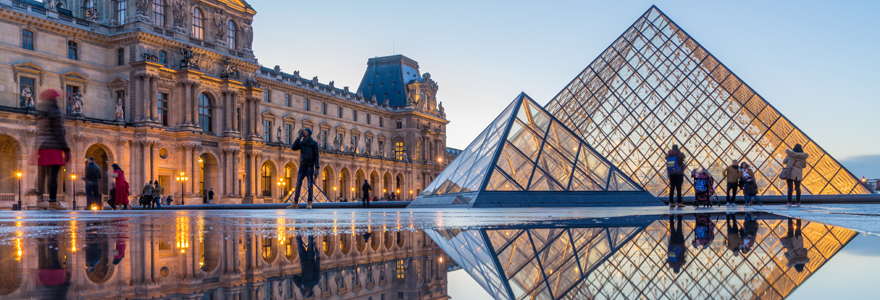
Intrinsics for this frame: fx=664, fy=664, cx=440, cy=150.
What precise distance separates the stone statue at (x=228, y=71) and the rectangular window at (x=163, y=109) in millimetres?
4024

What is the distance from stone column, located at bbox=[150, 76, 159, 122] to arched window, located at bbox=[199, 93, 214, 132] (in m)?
3.82

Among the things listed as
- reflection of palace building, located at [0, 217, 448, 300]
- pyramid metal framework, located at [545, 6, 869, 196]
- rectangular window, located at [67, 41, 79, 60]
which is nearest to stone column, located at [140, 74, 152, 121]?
rectangular window, located at [67, 41, 79, 60]

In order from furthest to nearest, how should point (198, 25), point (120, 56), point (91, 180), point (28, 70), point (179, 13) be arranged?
1. point (198, 25)
2. point (179, 13)
3. point (120, 56)
4. point (28, 70)
5. point (91, 180)

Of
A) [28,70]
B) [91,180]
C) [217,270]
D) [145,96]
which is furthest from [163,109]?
[217,270]

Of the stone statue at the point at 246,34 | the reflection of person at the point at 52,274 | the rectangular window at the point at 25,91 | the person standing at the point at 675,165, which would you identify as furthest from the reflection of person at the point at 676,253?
the stone statue at the point at 246,34

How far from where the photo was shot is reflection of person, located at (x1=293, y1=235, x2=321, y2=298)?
1.80 m

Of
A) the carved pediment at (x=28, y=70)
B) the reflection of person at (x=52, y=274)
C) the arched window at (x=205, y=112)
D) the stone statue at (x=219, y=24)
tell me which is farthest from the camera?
the stone statue at (x=219, y=24)

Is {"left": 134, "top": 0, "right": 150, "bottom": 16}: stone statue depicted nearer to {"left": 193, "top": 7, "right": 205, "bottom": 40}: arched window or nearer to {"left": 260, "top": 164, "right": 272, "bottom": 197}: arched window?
{"left": 193, "top": 7, "right": 205, "bottom": 40}: arched window

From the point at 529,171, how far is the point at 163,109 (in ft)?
90.7

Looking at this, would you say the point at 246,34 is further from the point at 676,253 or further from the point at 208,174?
the point at 676,253

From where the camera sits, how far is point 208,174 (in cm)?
3925

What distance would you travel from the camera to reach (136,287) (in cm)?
177

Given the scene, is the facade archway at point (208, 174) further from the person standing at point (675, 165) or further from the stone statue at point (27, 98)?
the person standing at point (675, 165)

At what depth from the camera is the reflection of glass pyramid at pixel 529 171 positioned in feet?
45.8
